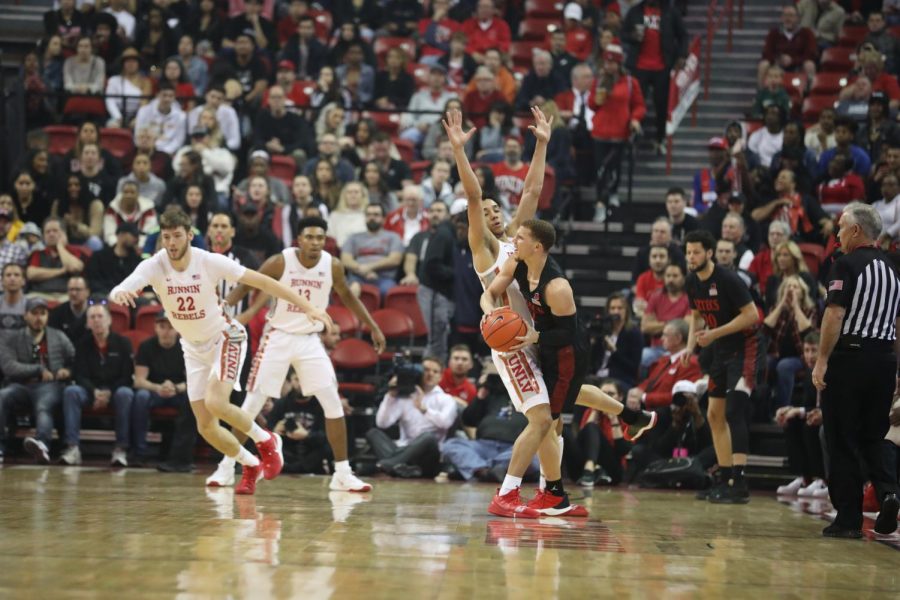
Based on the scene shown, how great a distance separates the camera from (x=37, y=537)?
6699 mm

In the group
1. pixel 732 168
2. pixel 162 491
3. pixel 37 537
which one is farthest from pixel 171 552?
pixel 732 168

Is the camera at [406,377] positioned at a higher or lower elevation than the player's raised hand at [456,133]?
lower

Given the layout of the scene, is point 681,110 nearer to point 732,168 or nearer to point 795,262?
point 732,168

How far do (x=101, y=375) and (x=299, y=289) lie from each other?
12.7 ft

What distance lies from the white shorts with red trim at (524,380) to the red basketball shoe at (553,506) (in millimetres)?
621

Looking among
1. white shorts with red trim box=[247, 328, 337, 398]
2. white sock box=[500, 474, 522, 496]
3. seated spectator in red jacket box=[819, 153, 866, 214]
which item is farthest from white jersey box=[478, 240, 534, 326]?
seated spectator in red jacket box=[819, 153, 866, 214]

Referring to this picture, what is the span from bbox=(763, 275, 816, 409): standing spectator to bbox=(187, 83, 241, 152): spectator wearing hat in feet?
24.7

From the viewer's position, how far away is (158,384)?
1311 centimetres

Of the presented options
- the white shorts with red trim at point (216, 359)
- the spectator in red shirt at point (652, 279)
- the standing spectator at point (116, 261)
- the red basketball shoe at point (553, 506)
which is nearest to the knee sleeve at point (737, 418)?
the red basketball shoe at point (553, 506)

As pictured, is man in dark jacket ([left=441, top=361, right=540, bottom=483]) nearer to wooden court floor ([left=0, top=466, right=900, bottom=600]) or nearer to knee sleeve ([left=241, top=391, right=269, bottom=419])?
wooden court floor ([left=0, top=466, right=900, bottom=600])

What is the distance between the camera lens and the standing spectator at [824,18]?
62.1ft

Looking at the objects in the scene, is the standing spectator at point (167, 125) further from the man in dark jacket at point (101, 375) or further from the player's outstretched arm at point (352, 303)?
the player's outstretched arm at point (352, 303)

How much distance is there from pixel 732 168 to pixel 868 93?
9.01ft

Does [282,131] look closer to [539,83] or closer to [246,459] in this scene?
[539,83]
